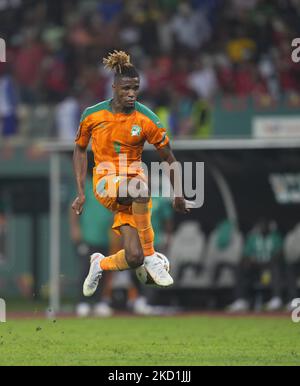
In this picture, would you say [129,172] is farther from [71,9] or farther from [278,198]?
[71,9]

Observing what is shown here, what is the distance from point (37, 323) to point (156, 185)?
399 cm

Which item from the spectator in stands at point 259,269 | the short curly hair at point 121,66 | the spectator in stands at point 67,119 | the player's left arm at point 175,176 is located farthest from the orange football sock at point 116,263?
the spectator in stands at point 67,119

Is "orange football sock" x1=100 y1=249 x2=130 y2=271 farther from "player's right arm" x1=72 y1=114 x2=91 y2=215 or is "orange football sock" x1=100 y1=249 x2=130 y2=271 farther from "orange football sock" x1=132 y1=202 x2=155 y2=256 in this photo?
"player's right arm" x1=72 y1=114 x2=91 y2=215

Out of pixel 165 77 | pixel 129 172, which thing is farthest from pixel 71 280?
pixel 129 172

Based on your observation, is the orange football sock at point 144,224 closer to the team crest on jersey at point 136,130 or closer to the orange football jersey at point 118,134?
the orange football jersey at point 118,134

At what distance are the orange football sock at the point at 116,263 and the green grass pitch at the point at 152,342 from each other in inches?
28.5

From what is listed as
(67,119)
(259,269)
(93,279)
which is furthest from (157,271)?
(67,119)

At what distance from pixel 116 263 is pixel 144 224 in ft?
1.44

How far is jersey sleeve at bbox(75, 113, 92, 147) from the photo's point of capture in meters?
11.8

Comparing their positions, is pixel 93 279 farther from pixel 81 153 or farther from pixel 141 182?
pixel 81 153

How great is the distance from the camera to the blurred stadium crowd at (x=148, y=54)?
69.5 ft

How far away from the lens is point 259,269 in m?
19.3

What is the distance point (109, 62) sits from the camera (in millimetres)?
11586

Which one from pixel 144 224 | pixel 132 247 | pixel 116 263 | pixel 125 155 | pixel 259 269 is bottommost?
pixel 259 269
